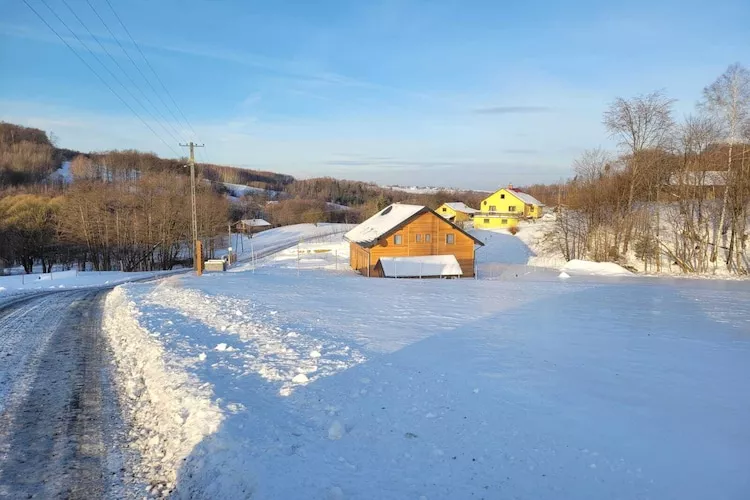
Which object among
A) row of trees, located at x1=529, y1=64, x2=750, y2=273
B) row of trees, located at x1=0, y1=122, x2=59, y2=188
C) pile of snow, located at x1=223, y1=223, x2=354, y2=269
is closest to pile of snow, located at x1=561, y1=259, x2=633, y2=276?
row of trees, located at x1=529, y1=64, x2=750, y2=273

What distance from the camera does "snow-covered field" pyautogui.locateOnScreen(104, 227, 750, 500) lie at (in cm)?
488

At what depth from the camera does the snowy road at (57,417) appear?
185 inches

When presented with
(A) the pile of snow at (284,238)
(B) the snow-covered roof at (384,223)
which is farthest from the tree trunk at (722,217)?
(A) the pile of snow at (284,238)

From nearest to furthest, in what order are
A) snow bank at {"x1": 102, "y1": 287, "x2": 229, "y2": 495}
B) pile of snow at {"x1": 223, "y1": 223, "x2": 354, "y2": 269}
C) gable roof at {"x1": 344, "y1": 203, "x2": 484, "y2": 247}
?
snow bank at {"x1": 102, "y1": 287, "x2": 229, "y2": 495}
gable roof at {"x1": 344, "y1": 203, "x2": 484, "y2": 247}
pile of snow at {"x1": 223, "y1": 223, "x2": 354, "y2": 269}

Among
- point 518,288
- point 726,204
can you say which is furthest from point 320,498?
point 726,204

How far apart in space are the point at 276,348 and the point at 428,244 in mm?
24949

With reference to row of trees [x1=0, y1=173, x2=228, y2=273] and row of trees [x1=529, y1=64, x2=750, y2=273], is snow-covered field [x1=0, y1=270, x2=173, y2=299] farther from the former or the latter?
row of trees [x1=529, y1=64, x2=750, y2=273]

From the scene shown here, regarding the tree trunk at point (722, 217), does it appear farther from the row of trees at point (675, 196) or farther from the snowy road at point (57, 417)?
the snowy road at point (57, 417)

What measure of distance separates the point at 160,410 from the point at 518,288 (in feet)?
61.6

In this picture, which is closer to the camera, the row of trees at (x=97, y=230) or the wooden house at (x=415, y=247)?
the wooden house at (x=415, y=247)

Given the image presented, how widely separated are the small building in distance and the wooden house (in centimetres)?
5401

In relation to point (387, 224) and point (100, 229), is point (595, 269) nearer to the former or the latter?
point (387, 224)

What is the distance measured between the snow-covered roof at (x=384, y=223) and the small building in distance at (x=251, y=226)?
5022cm

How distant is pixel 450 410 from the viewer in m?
6.57
